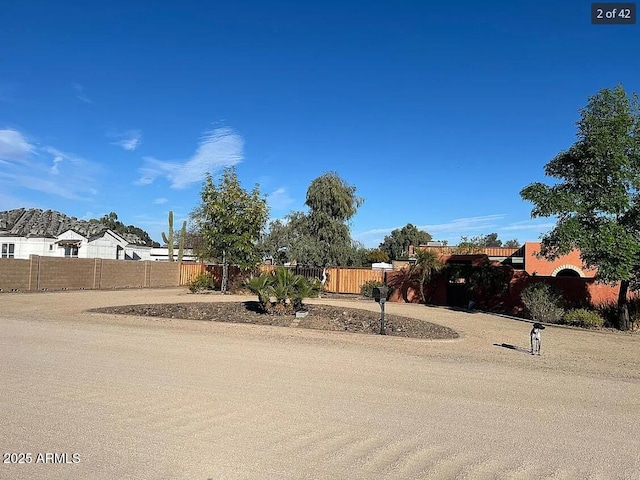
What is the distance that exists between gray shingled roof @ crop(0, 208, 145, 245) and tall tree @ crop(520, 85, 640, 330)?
35.2 m

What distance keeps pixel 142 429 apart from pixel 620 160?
54.3 feet

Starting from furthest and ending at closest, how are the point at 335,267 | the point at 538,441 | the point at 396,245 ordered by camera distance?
1. the point at 396,245
2. the point at 335,267
3. the point at 538,441

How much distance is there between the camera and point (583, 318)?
18.5m

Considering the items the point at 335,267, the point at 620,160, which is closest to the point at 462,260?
the point at 335,267

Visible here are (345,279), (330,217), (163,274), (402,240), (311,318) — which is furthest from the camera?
(402,240)

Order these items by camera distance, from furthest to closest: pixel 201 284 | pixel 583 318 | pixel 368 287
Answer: pixel 201 284
pixel 368 287
pixel 583 318

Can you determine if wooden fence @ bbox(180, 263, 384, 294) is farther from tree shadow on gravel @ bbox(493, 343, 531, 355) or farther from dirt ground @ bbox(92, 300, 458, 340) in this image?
tree shadow on gravel @ bbox(493, 343, 531, 355)

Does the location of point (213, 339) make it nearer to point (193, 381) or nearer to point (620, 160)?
point (193, 381)

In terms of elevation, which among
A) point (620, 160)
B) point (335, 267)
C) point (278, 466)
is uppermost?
point (620, 160)

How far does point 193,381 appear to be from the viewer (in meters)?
7.75

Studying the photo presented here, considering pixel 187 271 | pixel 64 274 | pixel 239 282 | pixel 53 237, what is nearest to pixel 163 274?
pixel 187 271

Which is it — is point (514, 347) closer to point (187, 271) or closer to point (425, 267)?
point (425, 267)

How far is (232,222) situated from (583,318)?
63.3 ft

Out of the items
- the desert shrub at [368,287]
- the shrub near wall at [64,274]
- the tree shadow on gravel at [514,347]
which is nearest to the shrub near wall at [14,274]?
the shrub near wall at [64,274]
